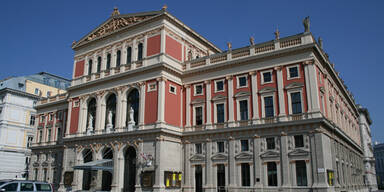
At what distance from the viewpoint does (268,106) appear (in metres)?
35.4

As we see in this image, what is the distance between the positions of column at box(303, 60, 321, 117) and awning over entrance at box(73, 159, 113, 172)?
23489 mm

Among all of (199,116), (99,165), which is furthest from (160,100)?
(99,165)

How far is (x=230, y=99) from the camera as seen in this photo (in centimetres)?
3781

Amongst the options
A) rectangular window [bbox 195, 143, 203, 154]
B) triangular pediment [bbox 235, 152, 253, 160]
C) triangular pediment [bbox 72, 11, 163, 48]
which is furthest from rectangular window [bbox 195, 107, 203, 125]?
triangular pediment [bbox 72, 11, 163, 48]

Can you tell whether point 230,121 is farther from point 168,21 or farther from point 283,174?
point 168,21

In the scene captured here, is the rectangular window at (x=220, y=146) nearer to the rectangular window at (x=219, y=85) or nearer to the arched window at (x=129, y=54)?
the rectangular window at (x=219, y=85)

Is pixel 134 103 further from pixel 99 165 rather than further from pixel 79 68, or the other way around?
pixel 79 68

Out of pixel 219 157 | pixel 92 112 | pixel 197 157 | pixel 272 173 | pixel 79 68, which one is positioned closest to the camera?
pixel 272 173

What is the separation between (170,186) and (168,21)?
1972 centimetres

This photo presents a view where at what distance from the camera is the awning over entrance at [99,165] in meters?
38.3

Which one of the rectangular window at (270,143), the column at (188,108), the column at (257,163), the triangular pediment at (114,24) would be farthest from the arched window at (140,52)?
the rectangular window at (270,143)

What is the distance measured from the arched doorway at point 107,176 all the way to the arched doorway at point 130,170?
286 centimetres

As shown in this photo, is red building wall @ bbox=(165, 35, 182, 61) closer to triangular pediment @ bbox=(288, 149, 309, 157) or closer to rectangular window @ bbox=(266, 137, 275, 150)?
rectangular window @ bbox=(266, 137, 275, 150)

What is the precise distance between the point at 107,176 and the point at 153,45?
1754cm
